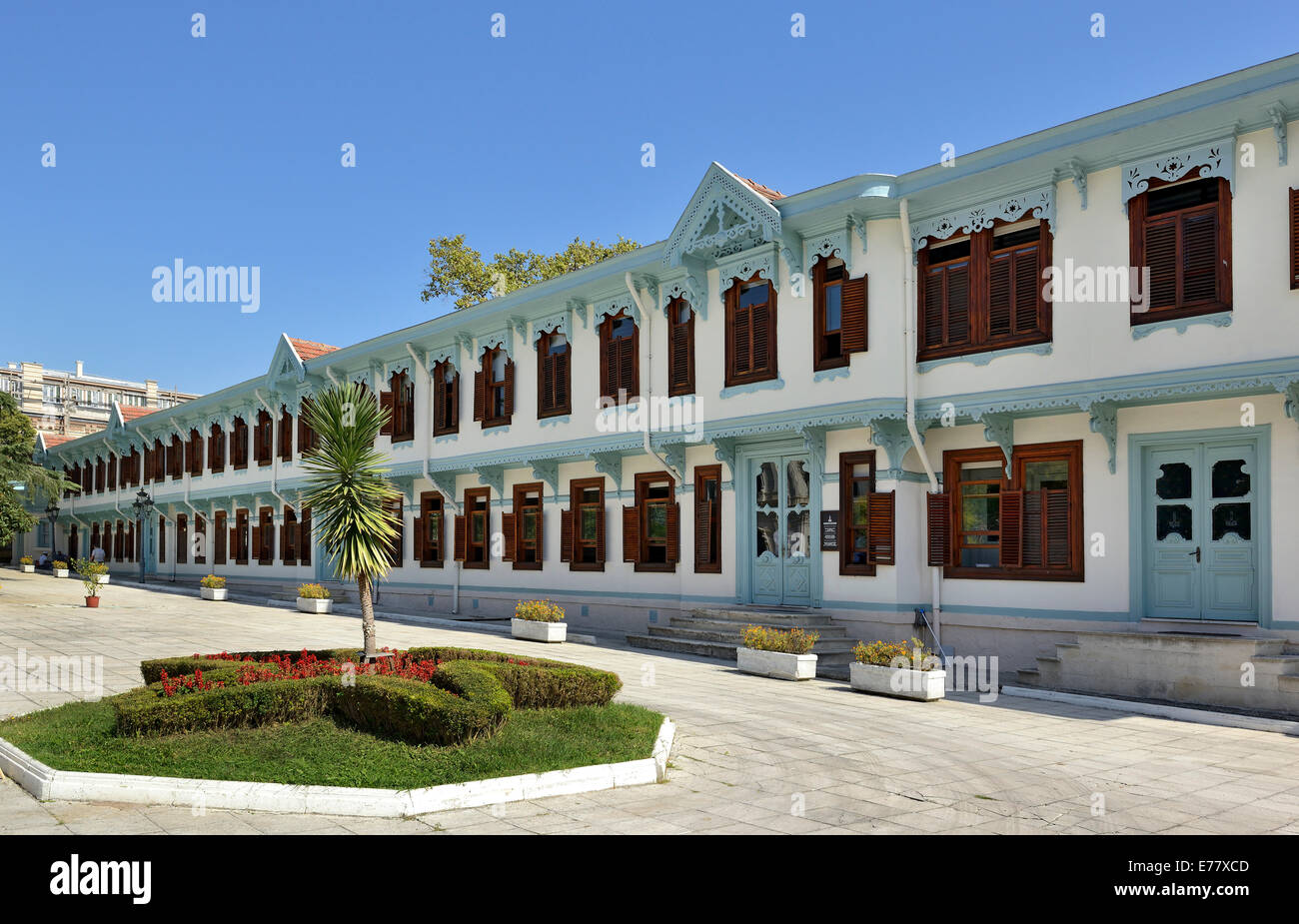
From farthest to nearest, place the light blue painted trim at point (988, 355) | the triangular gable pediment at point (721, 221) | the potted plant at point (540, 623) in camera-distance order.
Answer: the potted plant at point (540, 623)
the triangular gable pediment at point (721, 221)
the light blue painted trim at point (988, 355)

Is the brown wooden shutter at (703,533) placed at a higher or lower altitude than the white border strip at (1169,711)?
higher

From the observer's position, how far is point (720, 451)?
65.6 feet

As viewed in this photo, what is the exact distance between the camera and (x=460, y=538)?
89.1 ft

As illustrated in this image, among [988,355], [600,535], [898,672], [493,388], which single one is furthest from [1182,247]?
[493,388]

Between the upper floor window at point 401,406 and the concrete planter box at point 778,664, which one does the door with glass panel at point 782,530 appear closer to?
the concrete planter box at point 778,664

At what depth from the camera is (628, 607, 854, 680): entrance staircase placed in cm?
1688

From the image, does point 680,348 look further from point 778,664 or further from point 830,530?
point 778,664

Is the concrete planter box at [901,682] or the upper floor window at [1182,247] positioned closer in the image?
the upper floor window at [1182,247]

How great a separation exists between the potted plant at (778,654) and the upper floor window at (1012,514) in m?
2.58

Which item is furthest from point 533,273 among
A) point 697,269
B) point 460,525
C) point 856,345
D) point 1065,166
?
point 1065,166

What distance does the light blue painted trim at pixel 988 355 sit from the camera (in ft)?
49.9

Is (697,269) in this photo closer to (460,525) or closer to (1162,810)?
(460,525)

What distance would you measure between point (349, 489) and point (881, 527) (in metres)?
8.89

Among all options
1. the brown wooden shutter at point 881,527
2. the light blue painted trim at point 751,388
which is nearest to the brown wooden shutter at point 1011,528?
the brown wooden shutter at point 881,527
